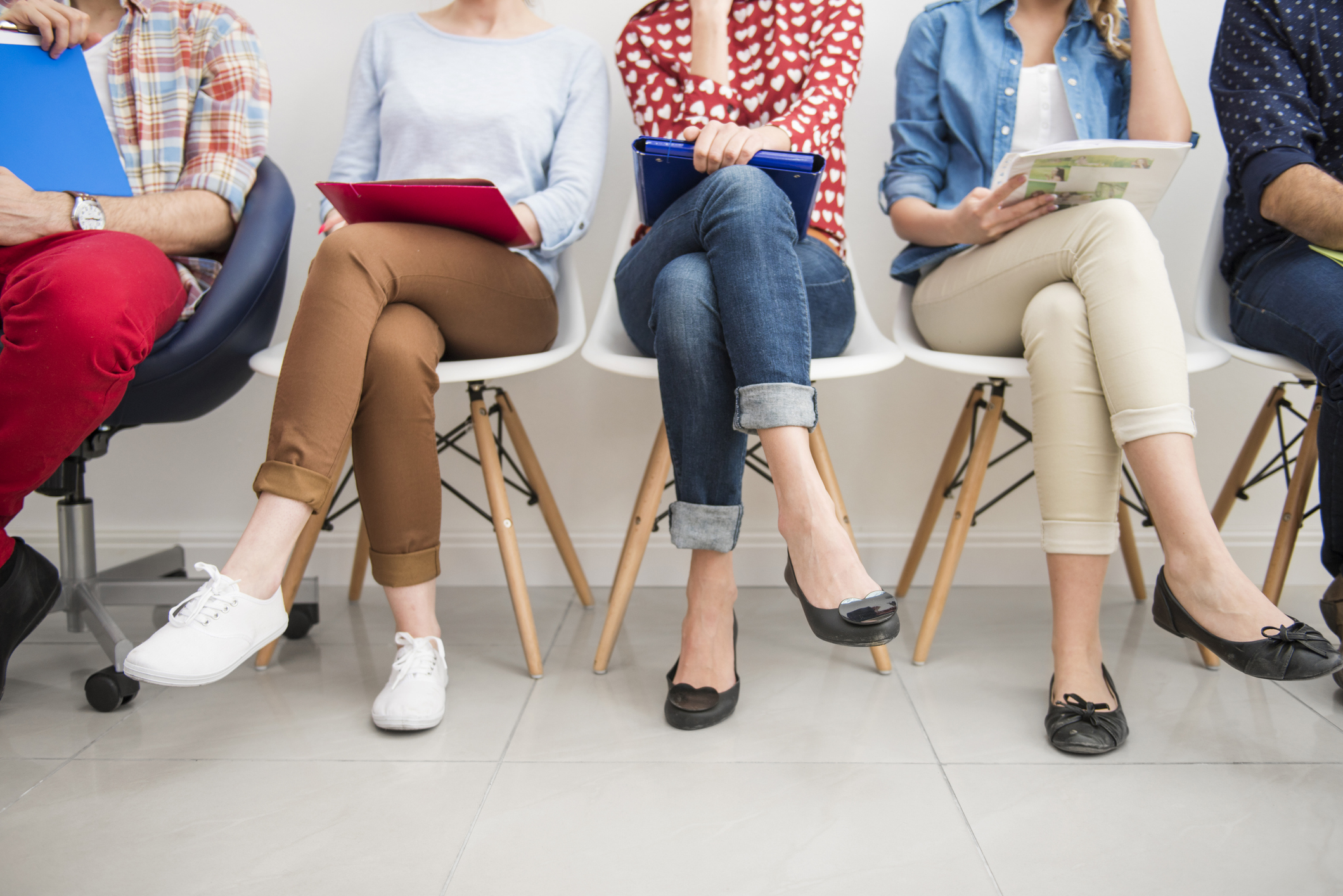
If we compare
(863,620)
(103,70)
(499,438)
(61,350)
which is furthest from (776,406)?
(103,70)

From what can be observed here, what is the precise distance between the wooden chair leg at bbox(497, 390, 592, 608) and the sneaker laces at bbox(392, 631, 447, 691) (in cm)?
39

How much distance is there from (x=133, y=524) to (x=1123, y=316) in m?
1.81

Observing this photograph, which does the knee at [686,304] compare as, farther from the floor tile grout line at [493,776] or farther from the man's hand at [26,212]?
the man's hand at [26,212]

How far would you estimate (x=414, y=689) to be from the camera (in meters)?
1.04

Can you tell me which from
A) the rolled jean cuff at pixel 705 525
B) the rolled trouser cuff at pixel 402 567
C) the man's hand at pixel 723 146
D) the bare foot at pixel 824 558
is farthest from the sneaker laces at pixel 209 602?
the man's hand at pixel 723 146

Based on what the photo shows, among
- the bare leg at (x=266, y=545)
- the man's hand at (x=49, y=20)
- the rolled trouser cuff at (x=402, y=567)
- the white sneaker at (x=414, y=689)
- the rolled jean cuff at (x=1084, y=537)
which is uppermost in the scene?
the man's hand at (x=49, y=20)

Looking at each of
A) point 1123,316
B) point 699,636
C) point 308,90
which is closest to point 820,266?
point 1123,316

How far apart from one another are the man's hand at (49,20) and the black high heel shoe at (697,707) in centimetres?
118

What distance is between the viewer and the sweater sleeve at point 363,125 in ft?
4.66

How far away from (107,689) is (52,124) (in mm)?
749

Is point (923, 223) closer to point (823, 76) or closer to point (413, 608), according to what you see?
point (823, 76)

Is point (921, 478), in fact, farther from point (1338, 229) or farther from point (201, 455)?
point (201, 455)

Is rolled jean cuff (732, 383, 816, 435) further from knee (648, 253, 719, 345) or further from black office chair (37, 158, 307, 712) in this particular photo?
black office chair (37, 158, 307, 712)

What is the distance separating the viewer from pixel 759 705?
110cm
